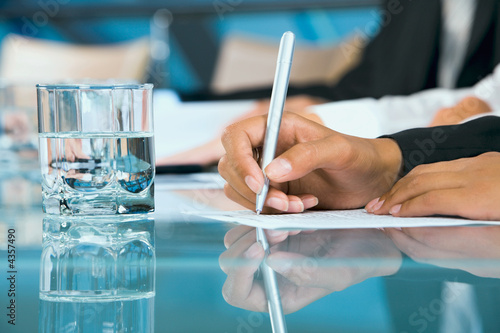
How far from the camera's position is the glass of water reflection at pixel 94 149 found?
500 mm

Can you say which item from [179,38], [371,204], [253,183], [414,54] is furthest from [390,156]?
[179,38]

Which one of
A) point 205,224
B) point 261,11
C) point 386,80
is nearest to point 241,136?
point 205,224

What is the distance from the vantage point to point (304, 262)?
314 mm

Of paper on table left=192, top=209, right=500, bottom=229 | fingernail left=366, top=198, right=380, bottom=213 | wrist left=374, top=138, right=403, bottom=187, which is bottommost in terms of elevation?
paper on table left=192, top=209, right=500, bottom=229

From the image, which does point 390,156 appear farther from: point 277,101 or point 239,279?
point 239,279

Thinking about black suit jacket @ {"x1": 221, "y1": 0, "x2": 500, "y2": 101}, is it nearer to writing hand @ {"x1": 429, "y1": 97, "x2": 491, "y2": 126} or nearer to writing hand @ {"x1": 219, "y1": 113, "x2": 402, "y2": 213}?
writing hand @ {"x1": 429, "y1": 97, "x2": 491, "y2": 126}

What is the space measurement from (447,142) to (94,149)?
1.12 ft

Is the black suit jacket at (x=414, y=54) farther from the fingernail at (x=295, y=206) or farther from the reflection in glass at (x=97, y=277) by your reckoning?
the reflection in glass at (x=97, y=277)

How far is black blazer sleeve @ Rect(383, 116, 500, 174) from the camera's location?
0.57m

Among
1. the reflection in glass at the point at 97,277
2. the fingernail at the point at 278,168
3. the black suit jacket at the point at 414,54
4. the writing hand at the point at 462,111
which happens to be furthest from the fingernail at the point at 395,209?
the black suit jacket at the point at 414,54

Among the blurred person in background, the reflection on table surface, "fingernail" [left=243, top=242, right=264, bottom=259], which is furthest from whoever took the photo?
the blurred person in background

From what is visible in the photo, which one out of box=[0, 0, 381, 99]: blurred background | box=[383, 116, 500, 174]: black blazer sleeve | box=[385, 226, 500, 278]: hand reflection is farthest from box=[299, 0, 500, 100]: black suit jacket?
box=[0, 0, 381, 99]: blurred background

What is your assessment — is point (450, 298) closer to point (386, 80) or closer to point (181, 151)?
point (181, 151)

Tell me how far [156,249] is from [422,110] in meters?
Result: 0.82
